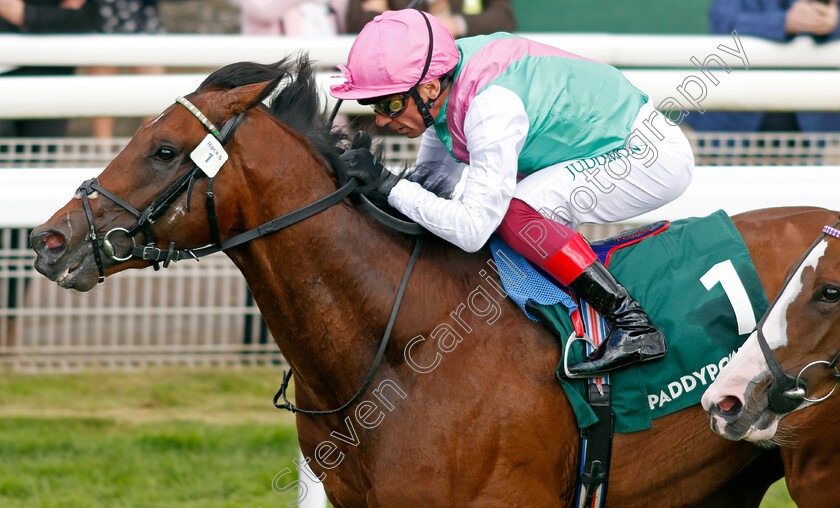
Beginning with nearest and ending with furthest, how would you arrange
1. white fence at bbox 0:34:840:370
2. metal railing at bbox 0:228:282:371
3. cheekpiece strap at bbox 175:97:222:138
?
cheekpiece strap at bbox 175:97:222:138 → white fence at bbox 0:34:840:370 → metal railing at bbox 0:228:282:371

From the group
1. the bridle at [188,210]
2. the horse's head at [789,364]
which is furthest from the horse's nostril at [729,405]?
the bridle at [188,210]

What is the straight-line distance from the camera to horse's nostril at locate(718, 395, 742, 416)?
2.38m

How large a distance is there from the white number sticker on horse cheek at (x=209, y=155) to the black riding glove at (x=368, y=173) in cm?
37

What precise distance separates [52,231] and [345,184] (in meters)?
0.75

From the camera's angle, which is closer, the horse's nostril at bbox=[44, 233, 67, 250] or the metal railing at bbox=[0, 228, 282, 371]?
the horse's nostril at bbox=[44, 233, 67, 250]

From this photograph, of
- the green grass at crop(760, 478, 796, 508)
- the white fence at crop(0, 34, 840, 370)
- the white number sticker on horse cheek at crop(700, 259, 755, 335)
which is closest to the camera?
the white number sticker on horse cheek at crop(700, 259, 755, 335)

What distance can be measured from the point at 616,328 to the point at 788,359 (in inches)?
17.6

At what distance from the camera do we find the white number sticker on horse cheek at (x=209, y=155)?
7.95ft

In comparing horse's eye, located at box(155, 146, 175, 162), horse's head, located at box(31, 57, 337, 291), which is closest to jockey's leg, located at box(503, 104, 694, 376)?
horse's head, located at box(31, 57, 337, 291)

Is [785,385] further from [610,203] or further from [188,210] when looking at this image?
[188,210]

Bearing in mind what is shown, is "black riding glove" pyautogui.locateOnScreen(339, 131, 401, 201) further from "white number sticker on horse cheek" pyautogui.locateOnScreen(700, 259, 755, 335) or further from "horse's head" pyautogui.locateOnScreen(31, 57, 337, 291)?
"white number sticker on horse cheek" pyautogui.locateOnScreen(700, 259, 755, 335)

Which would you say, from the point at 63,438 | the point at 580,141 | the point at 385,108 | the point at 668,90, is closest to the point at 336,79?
the point at 385,108

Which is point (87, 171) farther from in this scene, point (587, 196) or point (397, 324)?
point (587, 196)

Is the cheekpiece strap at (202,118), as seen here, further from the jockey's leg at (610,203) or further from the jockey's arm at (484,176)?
the jockey's leg at (610,203)
